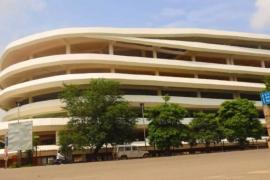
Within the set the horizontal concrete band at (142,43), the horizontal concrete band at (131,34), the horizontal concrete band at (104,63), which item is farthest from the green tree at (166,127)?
the horizontal concrete band at (131,34)

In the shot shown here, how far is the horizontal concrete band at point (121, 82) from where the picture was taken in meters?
42.2

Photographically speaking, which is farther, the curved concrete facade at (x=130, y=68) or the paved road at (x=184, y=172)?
the curved concrete facade at (x=130, y=68)

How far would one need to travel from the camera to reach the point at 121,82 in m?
44.0

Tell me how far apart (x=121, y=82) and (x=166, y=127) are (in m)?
8.46

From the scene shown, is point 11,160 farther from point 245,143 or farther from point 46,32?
point 245,143

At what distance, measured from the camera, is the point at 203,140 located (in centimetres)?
4109

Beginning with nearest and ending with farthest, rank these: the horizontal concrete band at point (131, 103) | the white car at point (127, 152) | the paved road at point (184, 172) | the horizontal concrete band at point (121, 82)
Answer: the paved road at point (184, 172), the white car at point (127, 152), the horizontal concrete band at point (121, 82), the horizontal concrete band at point (131, 103)

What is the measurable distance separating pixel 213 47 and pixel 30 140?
2663cm

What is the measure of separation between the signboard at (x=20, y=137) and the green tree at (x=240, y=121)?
19695 millimetres

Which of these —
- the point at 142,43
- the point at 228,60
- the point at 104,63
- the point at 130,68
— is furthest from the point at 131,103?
the point at 228,60

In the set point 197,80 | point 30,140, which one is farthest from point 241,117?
point 30,140

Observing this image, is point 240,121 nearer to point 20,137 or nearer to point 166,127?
point 166,127

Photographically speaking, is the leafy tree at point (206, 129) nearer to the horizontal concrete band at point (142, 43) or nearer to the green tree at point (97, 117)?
the green tree at point (97, 117)

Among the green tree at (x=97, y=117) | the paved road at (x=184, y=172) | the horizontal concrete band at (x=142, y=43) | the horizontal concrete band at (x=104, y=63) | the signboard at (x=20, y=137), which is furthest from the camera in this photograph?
the horizontal concrete band at (x=142, y=43)
